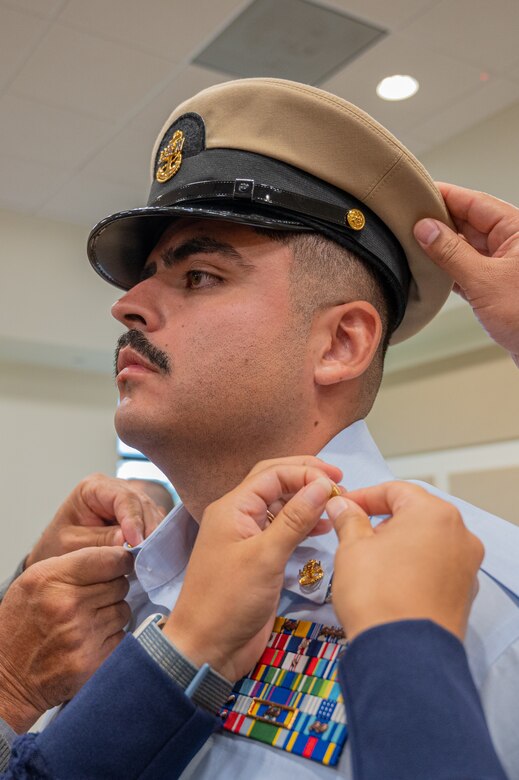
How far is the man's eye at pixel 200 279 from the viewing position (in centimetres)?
139

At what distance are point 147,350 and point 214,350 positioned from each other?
10cm

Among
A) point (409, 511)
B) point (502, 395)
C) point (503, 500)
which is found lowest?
point (409, 511)

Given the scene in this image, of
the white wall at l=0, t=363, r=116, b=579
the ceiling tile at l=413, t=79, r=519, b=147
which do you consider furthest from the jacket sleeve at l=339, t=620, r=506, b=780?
the white wall at l=0, t=363, r=116, b=579

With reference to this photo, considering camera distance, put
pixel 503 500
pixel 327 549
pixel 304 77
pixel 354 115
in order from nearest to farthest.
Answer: pixel 327 549 → pixel 354 115 → pixel 304 77 → pixel 503 500

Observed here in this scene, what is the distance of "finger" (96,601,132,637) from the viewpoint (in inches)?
54.3

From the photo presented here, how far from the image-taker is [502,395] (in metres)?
5.12

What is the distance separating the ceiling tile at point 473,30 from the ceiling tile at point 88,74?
1.16m

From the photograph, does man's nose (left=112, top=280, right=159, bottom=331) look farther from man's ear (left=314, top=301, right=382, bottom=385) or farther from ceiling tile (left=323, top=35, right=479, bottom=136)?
ceiling tile (left=323, top=35, right=479, bottom=136)

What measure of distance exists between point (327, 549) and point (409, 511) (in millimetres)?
361

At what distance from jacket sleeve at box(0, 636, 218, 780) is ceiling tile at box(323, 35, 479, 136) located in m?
3.48

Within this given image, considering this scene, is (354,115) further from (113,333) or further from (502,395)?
(113,333)

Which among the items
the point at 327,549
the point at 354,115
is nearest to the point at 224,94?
the point at 354,115

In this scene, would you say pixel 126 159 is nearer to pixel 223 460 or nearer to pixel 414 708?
pixel 223 460

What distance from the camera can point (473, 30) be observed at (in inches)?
150
